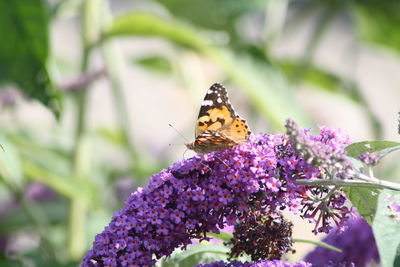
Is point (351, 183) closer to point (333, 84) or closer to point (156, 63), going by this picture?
point (333, 84)

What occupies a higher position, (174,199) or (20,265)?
(20,265)

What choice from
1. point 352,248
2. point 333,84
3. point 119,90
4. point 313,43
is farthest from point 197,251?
Result: point 333,84

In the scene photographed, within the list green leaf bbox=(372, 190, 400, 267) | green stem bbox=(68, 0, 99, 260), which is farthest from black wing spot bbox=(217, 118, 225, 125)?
green stem bbox=(68, 0, 99, 260)

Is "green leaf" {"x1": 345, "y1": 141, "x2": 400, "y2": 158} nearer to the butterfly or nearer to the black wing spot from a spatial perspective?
the butterfly

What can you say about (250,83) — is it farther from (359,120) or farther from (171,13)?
(359,120)

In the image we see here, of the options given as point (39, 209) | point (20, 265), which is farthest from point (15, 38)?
point (39, 209)

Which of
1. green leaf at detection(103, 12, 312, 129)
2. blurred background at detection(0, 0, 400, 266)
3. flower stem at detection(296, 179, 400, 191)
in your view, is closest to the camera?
flower stem at detection(296, 179, 400, 191)

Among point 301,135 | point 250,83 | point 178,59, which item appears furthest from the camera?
point 178,59
